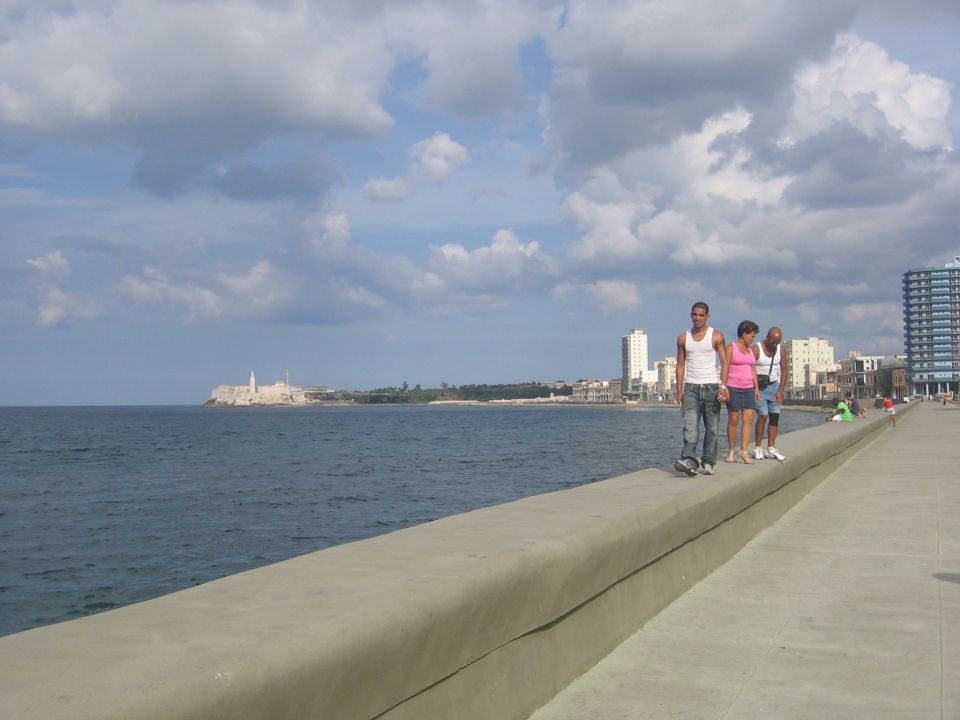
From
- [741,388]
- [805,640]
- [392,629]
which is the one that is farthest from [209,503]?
[392,629]

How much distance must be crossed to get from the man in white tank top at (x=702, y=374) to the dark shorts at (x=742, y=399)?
1009mm

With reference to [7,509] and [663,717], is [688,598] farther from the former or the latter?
[7,509]

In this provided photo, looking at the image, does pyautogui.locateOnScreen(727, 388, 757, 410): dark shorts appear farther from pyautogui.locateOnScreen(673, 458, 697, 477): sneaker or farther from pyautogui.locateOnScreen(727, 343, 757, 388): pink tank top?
pyautogui.locateOnScreen(673, 458, 697, 477): sneaker

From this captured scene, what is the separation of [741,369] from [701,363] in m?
1.48

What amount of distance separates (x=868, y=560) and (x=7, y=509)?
27995 mm

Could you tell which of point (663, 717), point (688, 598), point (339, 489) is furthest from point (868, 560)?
point (339, 489)

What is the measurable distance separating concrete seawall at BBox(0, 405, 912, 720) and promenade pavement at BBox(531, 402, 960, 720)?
234mm

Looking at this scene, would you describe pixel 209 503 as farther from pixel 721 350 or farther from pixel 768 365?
pixel 721 350

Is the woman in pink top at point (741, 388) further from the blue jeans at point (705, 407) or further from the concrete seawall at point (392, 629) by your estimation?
the concrete seawall at point (392, 629)

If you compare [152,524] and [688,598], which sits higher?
[688,598]

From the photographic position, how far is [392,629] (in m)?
2.74

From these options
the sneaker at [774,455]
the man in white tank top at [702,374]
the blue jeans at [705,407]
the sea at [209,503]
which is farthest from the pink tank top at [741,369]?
the sea at [209,503]

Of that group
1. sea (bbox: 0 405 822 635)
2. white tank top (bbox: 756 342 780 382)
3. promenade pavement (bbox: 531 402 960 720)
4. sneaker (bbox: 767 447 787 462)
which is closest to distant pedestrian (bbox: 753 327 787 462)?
white tank top (bbox: 756 342 780 382)

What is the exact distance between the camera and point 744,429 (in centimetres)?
989
